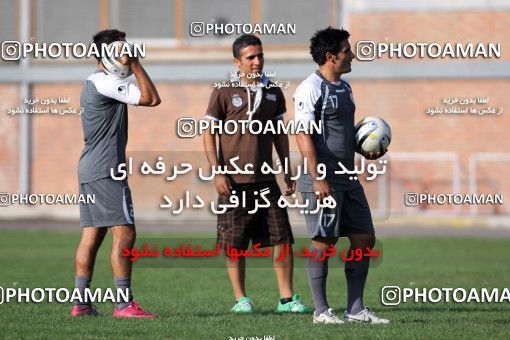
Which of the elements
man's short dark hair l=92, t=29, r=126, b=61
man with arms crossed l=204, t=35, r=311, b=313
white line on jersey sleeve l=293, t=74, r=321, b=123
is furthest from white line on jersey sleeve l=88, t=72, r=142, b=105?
white line on jersey sleeve l=293, t=74, r=321, b=123

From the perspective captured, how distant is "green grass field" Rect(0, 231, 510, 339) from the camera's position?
905 centimetres

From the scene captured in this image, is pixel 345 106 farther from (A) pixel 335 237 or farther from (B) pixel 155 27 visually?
(B) pixel 155 27

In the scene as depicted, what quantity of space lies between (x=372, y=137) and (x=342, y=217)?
0.69 meters

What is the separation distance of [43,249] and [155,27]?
11423mm

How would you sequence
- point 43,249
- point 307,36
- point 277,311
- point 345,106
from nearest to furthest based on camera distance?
1. point 345,106
2. point 277,311
3. point 43,249
4. point 307,36

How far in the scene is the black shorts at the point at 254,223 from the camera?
10992 mm

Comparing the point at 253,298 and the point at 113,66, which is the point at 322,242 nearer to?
the point at 113,66

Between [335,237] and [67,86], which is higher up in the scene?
[67,86]

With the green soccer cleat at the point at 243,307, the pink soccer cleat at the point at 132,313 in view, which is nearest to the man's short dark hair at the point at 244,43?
the green soccer cleat at the point at 243,307

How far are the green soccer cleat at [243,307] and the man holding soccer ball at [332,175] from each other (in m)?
1.11

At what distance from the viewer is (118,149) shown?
32.8 feet

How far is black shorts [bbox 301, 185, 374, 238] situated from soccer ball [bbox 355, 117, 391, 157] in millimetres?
331

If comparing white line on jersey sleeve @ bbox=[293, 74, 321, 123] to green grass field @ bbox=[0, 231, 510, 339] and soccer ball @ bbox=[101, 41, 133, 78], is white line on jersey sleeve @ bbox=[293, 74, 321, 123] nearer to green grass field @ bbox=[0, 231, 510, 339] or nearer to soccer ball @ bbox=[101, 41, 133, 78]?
soccer ball @ bbox=[101, 41, 133, 78]

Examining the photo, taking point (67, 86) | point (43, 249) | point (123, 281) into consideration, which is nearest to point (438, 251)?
point (43, 249)
